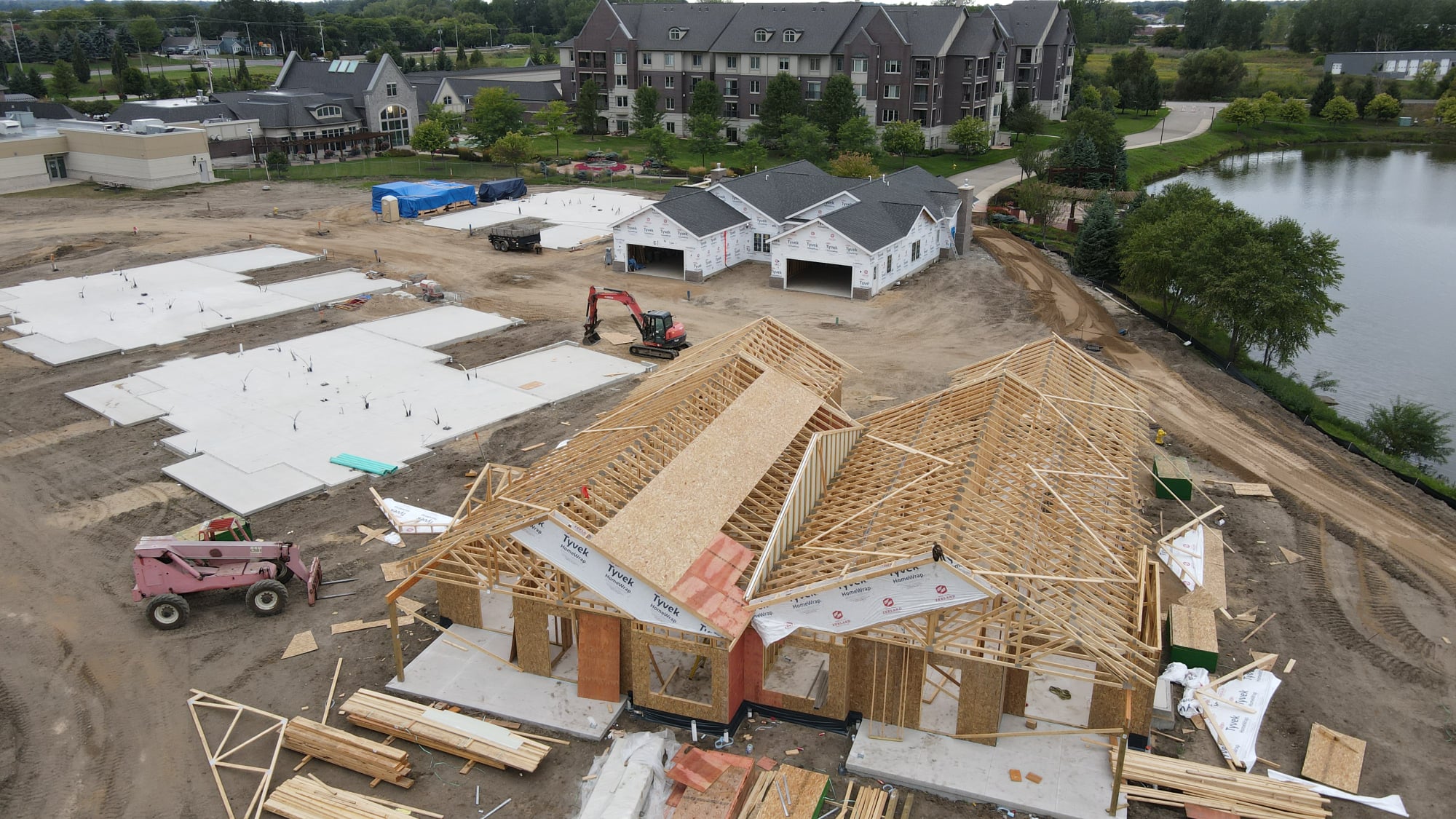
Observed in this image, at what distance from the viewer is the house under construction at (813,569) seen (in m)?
17.1

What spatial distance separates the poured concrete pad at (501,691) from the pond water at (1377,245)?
31.2 meters

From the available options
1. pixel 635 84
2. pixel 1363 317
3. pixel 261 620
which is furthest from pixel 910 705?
pixel 635 84

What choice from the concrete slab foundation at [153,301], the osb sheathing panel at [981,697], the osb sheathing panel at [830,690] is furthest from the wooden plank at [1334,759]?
the concrete slab foundation at [153,301]

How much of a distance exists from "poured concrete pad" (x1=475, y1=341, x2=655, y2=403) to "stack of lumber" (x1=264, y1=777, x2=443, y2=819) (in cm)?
1882

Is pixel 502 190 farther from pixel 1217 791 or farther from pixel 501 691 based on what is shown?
pixel 1217 791

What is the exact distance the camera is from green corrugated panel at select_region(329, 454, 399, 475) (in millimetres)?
28688

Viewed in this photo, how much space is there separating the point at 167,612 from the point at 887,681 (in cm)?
1559

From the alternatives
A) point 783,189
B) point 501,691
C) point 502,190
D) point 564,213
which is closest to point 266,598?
point 501,691

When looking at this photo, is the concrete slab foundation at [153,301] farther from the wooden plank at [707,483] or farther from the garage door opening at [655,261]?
the wooden plank at [707,483]

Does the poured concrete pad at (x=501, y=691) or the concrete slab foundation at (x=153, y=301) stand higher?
the concrete slab foundation at (x=153, y=301)

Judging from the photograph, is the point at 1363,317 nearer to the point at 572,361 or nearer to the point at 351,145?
the point at 572,361

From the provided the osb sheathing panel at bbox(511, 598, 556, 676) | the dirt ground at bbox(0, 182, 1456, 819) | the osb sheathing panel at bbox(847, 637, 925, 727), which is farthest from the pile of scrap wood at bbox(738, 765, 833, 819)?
the osb sheathing panel at bbox(511, 598, 556, 676)

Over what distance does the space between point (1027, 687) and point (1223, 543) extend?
31.8ft

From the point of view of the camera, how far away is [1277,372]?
1588 inches
